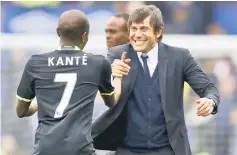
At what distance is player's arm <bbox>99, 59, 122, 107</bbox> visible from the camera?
5.27 meters

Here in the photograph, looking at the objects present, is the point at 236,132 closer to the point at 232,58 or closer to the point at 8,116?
the point at 232,58

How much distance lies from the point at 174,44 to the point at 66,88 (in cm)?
489

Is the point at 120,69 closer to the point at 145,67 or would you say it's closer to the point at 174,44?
the point at 145,67

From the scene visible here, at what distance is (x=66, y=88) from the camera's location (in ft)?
16.7

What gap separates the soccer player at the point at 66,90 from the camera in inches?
198

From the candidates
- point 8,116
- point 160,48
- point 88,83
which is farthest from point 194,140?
point 88,83

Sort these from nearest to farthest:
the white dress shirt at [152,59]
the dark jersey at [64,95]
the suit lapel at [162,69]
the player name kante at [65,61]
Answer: the dark jersey at [64,95] → the player name kante at [65,61] → the suit lapel at [162,69] → the white dress shirt at [152,59]

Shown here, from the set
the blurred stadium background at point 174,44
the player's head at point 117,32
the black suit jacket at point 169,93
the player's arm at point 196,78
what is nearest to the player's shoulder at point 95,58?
the black suit jacket at point 169,93

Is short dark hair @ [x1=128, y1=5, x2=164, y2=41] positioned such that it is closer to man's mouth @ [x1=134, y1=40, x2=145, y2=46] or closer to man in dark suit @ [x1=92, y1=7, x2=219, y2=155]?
man in dark suit @ [x1=92, y1=7, x2=219, y2=155]

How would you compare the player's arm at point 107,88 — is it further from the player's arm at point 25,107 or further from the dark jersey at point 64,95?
the player's arm at point 25,107

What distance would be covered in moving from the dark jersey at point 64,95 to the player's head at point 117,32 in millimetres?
1701

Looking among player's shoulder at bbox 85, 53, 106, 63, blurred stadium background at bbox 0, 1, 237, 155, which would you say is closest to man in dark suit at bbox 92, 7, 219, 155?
player's shoulder at bbox 85, 53, 106, 63

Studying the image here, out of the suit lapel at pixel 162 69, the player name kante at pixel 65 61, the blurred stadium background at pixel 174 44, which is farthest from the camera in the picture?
the blurred stadium background at pixel 174 44

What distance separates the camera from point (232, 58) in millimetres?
9930
